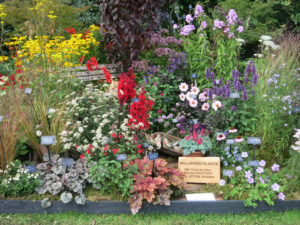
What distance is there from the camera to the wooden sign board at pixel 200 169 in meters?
3.91

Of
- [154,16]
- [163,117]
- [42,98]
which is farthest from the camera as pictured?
[154,16]

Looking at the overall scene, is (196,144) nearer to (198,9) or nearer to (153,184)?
(153,184)

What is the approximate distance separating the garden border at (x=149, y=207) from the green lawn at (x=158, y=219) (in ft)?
0.17

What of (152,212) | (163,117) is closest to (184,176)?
(152,212)

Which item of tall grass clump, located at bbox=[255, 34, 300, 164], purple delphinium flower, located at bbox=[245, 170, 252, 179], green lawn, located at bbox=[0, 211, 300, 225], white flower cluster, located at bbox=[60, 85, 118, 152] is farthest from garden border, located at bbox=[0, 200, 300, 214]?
tall grass clump, located at bbox=[255, 34, 300, 164]

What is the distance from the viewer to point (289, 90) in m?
4.68

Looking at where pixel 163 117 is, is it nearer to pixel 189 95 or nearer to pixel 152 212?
pixel 189 95

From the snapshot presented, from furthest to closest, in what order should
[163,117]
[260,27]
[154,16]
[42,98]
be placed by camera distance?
[260,27]
[154,16]
[163,117]
[42,98]

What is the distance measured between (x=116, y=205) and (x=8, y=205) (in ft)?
3.89

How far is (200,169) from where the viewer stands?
3.94 m

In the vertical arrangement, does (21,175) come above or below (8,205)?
above

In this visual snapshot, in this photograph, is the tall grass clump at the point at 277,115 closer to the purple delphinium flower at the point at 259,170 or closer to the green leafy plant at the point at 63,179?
the purple delphinium flower at the point at 259,170

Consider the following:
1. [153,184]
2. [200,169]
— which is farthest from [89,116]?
[200,169]

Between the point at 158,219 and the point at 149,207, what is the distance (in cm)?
16
